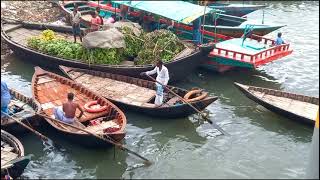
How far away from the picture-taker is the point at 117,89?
570 inches

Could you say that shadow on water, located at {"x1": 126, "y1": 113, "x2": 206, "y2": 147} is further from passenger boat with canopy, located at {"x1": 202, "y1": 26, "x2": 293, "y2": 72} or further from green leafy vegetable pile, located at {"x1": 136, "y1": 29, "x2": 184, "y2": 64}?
passenger boat with canopy, located at {"x1": 202, "y1": 26, "x2": 293, "y2": 72}

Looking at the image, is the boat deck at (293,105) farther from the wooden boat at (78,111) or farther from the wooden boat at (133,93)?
the wooden boat at (78,111)

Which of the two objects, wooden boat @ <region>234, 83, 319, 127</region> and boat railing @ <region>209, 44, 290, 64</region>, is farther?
boat railing @ <region>209, 44, 290, 64</region>

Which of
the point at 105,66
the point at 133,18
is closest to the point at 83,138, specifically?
the point at 105,66

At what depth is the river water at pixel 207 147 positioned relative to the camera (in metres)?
10.9

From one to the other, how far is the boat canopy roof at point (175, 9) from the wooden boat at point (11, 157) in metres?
8.30

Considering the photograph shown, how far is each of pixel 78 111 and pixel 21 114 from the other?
5.47ft

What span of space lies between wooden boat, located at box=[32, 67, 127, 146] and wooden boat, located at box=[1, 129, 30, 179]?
1251 millimetres

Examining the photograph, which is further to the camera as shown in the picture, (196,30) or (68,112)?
(196,30)

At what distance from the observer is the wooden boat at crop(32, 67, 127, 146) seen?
11.1 metres

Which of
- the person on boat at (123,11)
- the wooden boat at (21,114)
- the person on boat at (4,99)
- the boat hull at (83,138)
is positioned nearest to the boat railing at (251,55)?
the person on boat at (123,11)

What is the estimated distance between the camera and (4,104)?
11.4 metres

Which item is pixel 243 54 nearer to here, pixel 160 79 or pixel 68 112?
pixel 160 79

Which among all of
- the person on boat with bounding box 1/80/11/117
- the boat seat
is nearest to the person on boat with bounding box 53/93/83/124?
the boat seat
